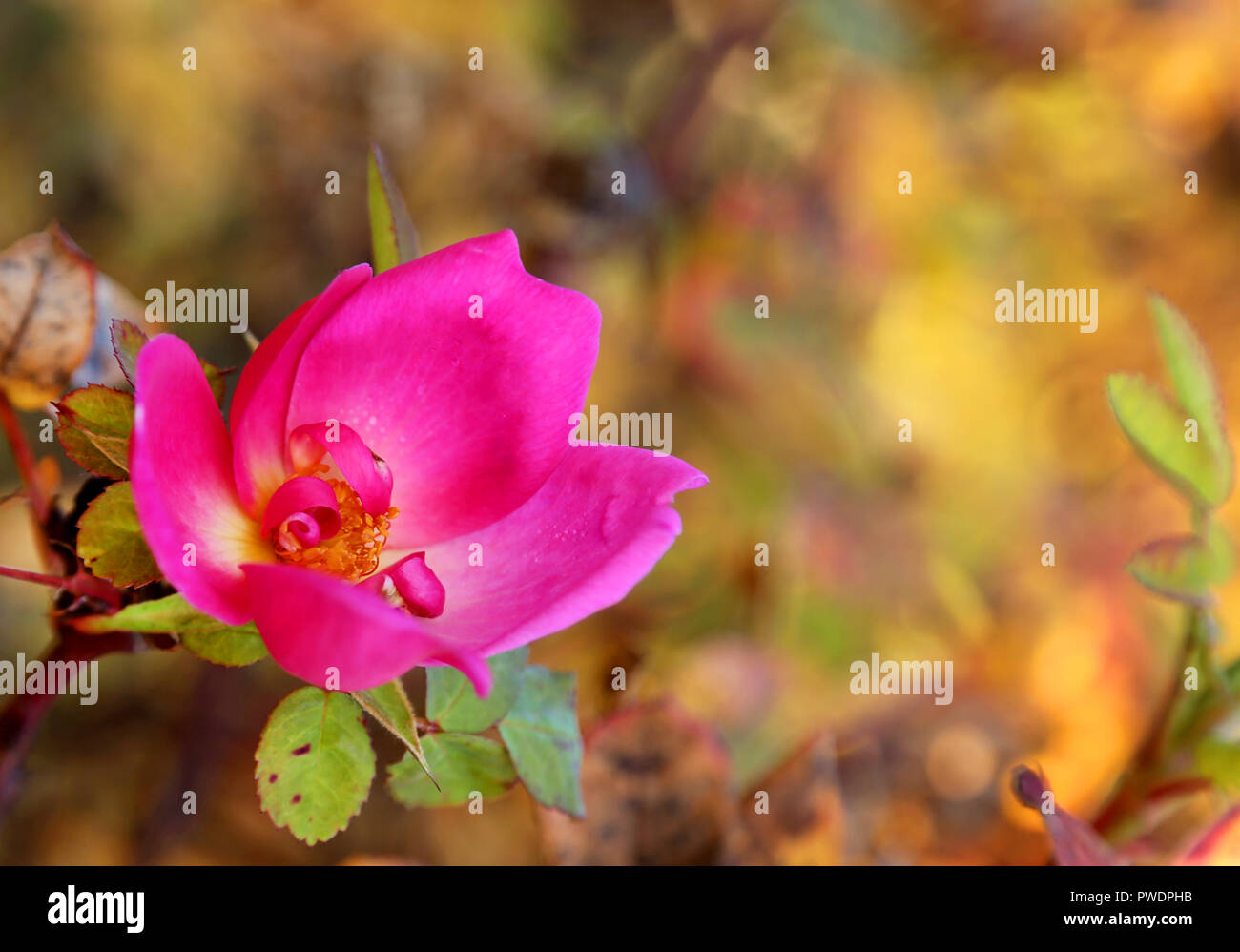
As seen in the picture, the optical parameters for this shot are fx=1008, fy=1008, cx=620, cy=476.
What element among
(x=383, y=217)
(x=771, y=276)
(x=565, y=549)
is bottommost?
(x=565, y=549)

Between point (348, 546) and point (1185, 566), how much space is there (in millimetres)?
345

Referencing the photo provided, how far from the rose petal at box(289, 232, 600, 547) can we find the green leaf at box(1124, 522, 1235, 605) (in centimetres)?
26

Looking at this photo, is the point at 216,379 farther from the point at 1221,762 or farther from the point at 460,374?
the point at 1221,762

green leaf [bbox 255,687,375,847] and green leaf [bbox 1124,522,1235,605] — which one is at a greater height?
green leaf [bbox 1124,522,1235,605]

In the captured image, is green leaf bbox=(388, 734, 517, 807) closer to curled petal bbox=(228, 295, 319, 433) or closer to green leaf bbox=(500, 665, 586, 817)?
green leaf bbox=(500, 665, 586, 817)

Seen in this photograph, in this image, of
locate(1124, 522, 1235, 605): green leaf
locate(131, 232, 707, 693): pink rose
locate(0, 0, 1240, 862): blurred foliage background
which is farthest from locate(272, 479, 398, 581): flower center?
locate(0, 0, 1240, 862): blurred foliage background

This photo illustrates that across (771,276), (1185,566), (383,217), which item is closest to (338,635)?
(383,217)

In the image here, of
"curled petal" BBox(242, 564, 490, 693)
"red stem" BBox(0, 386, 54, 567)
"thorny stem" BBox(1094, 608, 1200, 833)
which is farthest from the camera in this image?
"thorny stem" BBox(1094, 608, 1200, 833)

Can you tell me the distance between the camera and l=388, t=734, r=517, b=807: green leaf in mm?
380

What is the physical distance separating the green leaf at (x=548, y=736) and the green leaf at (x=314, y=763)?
0.07m

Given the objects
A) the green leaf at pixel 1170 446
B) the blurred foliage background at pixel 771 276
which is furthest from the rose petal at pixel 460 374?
the blurred foliage background at pixel 771 276

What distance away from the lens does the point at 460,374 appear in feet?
1.11

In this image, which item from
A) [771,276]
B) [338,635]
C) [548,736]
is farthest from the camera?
[771,276]
